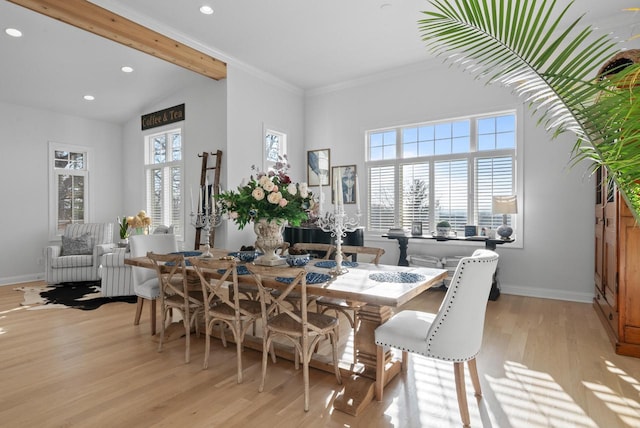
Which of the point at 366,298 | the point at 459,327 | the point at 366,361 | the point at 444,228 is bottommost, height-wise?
the point at 366,361

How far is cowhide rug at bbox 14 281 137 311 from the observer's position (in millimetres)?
4715

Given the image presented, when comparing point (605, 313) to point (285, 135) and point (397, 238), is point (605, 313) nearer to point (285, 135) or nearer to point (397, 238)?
point (397, 238)

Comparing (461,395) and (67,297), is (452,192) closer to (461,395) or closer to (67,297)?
(461,395)

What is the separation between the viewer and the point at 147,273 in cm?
381

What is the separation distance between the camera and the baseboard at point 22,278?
618 centimetres

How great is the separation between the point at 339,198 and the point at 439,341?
1116mm

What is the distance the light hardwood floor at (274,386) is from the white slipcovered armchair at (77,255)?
2535 millimetres

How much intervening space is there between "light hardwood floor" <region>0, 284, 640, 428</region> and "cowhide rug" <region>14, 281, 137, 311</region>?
1.03 metres

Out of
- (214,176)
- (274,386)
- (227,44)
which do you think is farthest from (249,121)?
(274,386)

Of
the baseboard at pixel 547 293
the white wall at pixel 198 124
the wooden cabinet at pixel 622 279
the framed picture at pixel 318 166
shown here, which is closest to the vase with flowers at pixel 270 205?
the wooden cabinet at pixel 622 279

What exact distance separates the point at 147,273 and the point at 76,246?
3.39 m

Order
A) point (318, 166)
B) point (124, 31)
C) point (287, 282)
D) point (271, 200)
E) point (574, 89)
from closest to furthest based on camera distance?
point (574, 89) → point (287, 282) → point (271, 200) → point (124, 31) → point (318, 166)

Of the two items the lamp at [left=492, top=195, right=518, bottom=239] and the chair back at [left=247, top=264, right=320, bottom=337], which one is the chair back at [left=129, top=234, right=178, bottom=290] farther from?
the lamp at [left=492, top=195, right=518, bottom=239]

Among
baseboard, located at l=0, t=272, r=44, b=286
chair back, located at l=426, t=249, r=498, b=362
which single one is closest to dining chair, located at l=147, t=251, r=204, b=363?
chair back, located at l=426, t=249, r=498, b=362
